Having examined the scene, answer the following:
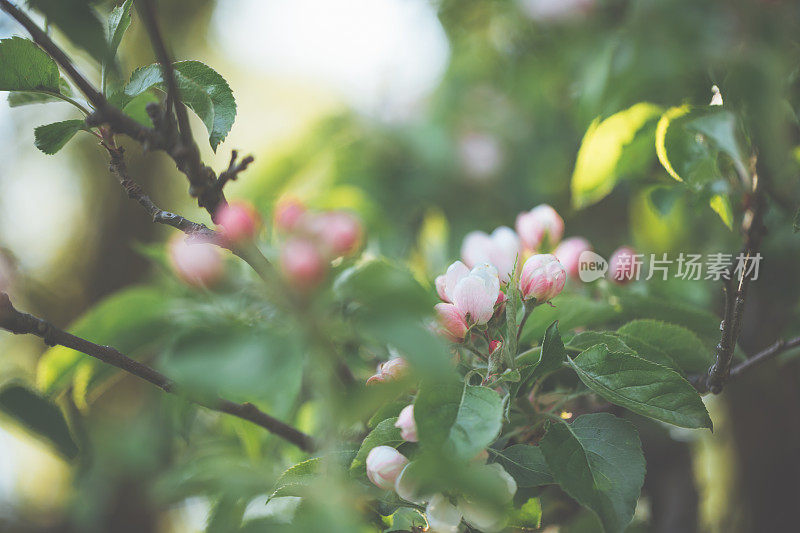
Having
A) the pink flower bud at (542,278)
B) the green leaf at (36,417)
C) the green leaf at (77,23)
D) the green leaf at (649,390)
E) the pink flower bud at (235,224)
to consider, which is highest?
the green leaf at (77,23)

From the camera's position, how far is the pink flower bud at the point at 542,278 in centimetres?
47

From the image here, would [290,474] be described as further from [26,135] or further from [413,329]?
[26,135]

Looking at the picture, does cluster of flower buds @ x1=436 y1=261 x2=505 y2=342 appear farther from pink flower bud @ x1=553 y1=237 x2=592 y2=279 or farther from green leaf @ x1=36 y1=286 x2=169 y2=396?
green leaf @ x1=36 y1=286 x2=169 y2=396

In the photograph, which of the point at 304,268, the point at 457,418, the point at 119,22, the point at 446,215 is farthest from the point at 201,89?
the point at 446,215

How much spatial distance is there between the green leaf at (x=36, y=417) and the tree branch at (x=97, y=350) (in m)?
0.04

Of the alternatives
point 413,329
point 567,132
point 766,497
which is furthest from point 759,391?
→ point 413,329

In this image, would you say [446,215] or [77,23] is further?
[446,215]

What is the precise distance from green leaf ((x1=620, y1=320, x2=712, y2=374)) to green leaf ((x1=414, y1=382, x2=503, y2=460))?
17 centimetres

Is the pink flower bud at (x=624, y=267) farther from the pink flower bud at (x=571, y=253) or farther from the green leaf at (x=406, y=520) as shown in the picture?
the green leaf at (x=406, y=520)

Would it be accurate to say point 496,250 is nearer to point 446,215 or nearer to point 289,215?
point 289,215

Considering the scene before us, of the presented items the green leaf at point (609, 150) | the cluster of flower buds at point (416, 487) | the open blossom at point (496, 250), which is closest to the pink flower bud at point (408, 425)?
the cluster of flower buds at point (416, 487)

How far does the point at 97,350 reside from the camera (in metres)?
0.43

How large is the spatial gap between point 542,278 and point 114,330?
486 millimetres

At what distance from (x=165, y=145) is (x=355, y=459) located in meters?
0.25
